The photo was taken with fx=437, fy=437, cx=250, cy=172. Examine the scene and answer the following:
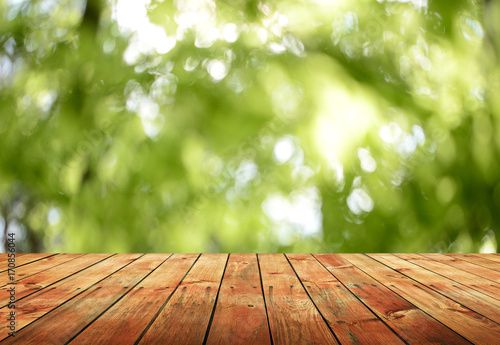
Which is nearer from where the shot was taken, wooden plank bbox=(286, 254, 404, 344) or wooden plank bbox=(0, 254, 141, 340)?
wooden plank bbox=(286, 254, 404, 344)

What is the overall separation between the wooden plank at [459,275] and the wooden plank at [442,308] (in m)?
0.16

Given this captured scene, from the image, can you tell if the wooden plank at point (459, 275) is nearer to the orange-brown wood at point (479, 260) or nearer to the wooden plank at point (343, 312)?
the orange-brown wood at point (479, 260)

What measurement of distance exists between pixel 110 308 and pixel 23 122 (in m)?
1.22

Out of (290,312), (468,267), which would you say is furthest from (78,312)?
(468,267)

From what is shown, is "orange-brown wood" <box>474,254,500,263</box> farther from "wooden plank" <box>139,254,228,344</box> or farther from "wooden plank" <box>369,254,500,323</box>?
"wooden plank" <box>139,254,228,344</box>

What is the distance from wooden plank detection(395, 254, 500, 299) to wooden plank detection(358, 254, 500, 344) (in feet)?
0.52

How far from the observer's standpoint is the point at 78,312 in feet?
3.42

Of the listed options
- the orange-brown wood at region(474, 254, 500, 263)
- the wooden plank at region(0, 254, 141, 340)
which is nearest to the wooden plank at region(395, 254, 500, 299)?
the orange-brown wood at region(474, 254, 500, 263)

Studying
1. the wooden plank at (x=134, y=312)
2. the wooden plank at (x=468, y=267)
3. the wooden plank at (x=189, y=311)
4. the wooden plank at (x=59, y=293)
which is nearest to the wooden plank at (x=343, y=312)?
the wooden plank at (x=189, y=311)

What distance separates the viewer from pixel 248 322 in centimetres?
97

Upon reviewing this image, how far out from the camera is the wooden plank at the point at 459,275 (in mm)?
1313

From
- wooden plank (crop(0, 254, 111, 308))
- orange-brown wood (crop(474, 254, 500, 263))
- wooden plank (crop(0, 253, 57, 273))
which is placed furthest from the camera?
orange-brown wood (crop(474, 254, 500, 263))

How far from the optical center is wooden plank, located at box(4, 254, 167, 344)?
88 centimetres

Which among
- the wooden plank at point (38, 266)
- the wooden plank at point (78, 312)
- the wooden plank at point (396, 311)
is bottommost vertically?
the wooden plank at point (396, 311)
